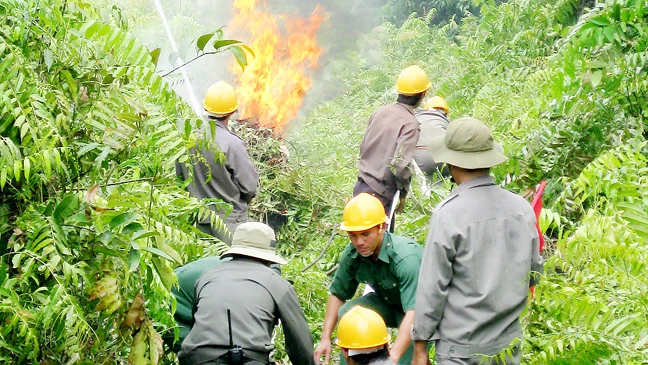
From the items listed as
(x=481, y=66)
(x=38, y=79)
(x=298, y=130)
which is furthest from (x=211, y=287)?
(x=481, y=66)

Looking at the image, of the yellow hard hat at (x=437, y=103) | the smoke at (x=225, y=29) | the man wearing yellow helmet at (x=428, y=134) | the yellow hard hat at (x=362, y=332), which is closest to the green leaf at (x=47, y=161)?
the yellow hard hat at (x=362, y=332)

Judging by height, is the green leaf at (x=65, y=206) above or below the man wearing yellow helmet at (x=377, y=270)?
above

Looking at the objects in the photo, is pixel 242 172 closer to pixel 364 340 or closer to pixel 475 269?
pixel 364 340

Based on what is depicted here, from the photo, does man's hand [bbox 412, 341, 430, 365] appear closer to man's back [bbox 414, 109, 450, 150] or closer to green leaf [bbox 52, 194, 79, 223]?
green leaf [bbox 52, 194, 79, 223]

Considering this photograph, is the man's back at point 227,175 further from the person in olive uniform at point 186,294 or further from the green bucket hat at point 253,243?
the green bucket hat at point 253,243

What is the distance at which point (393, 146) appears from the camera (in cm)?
855

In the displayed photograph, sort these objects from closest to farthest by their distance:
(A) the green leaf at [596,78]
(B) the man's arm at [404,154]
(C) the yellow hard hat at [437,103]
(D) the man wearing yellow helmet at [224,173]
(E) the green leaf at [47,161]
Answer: (E) the green leaf at [47,161] < (A) the green leaf at [596,78] < (D) the man wearing yellow helmet at [224,173] < (B) the man's arm at [404,154] < (C) the yellow hard hat at [437,103]

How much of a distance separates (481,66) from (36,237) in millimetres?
11313

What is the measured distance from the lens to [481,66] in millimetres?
14484

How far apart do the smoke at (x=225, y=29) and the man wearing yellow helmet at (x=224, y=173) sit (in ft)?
17.4

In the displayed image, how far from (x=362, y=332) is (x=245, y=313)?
0.76 m

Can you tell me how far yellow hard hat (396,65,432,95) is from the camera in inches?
344

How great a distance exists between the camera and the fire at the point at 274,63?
12625 millimetres

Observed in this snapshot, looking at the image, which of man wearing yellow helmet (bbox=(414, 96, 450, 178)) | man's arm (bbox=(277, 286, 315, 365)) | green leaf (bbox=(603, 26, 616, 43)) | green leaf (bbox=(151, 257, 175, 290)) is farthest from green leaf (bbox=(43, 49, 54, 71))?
man wearing yellow helmet (bbox=(414, 96, 450, 178))
